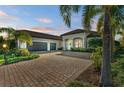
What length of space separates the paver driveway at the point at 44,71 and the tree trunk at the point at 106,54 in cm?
108

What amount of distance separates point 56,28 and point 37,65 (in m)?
1.48

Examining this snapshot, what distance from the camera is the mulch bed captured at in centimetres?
555

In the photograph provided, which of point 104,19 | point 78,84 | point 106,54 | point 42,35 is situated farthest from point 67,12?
point 78,84

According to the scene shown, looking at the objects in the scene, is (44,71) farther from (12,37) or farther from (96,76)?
(96,76)

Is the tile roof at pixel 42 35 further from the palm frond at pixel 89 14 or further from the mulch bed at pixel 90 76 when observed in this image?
the mulch bed at pixel 90 76

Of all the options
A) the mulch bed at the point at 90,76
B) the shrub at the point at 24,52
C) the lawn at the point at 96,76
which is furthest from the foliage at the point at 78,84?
the shrub at the point at 24,52

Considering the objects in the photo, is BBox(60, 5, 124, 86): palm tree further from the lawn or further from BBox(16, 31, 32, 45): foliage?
BBox(16, 31, 32, 45): foliage

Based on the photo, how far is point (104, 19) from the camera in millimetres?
5082

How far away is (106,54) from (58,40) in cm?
191

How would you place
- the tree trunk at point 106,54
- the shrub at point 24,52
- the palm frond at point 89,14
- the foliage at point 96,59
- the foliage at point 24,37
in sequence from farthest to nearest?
the foliage at point 96,59 → the shrub at point 24,52 → the foliage at point 24,37 → the palm frond at point 89,14 → the tree trunk at point 106,54

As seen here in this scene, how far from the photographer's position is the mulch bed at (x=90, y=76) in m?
5.55

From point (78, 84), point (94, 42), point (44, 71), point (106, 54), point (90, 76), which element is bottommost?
point (78, 84)

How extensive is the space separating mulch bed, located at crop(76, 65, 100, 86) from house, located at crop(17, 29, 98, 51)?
0.97 meters
